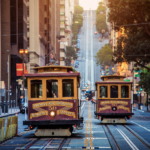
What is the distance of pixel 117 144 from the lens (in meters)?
13.8

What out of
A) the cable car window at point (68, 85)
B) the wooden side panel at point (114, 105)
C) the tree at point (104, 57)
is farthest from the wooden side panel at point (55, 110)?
the tree at point (104, 57)

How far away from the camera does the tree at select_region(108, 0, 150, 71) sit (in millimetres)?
28938

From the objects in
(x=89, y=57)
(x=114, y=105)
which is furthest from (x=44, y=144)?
(x=89, y=57)

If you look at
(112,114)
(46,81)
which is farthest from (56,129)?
(112,114)

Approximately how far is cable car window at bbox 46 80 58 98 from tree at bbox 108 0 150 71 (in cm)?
1374

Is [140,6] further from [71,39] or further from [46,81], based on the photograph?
[71,39]

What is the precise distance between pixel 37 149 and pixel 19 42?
5210cm

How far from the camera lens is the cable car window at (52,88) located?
15977mm

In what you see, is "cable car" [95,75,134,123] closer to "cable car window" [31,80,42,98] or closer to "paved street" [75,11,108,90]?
"cable car window" [31,80,42,98]

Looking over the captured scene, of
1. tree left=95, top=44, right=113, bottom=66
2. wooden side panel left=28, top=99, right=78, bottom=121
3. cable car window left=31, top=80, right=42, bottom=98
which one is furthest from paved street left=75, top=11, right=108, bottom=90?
wooden side panel left=28, top=99, right=78, bottom=121

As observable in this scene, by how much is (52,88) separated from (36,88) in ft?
2.23

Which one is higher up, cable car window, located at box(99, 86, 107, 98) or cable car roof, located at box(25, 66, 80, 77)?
cable car roof, located at box(25, 66, 80, 77)

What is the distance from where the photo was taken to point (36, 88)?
16.2 meters

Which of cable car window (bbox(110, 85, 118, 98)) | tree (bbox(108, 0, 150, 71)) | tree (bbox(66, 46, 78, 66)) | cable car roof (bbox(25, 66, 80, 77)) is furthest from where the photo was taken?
tree (bbox(66, 46, 78, 66))
